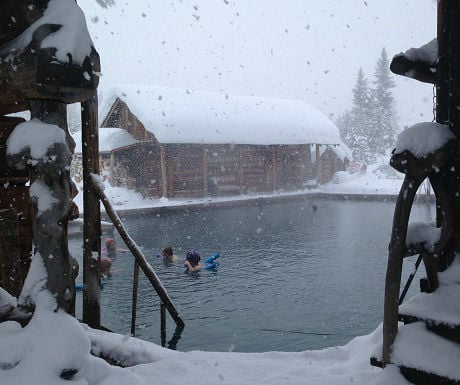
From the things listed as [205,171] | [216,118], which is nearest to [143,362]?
[205,171]

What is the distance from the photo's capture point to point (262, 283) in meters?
9.50

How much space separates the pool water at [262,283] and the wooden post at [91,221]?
206cm

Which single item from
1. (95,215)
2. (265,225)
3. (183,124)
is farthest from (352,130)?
(95,215)

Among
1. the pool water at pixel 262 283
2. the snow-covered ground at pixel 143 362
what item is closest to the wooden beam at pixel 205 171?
the pool water at pixel 262 283

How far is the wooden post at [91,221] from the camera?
462 centimetres

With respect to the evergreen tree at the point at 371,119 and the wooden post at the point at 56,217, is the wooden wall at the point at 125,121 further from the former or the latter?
the evergreen tree at the point at 371,119

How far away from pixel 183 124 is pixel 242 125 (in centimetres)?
444

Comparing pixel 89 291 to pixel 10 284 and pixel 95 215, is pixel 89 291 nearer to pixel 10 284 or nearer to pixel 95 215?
pixel 95 215

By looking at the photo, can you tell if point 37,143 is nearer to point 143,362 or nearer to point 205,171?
point 143,362

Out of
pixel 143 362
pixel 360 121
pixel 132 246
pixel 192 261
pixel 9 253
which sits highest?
pixel 360 121

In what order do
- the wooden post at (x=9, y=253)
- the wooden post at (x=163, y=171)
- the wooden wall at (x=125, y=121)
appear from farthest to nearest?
the wooden wall at (x=125, y=121) → the wooden post at (x=163, y=171) → the wooden post at (x=9, y=253)

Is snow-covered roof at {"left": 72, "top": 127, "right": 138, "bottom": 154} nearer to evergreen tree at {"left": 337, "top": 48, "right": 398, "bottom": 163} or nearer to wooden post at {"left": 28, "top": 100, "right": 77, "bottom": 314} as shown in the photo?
wooden post at {"left": 28, "top": 100, "right": 77, "bottom": 314}

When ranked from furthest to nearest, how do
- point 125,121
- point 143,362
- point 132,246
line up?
point 125,121
point 132,246
point 143,362

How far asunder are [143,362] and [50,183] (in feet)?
5.98
